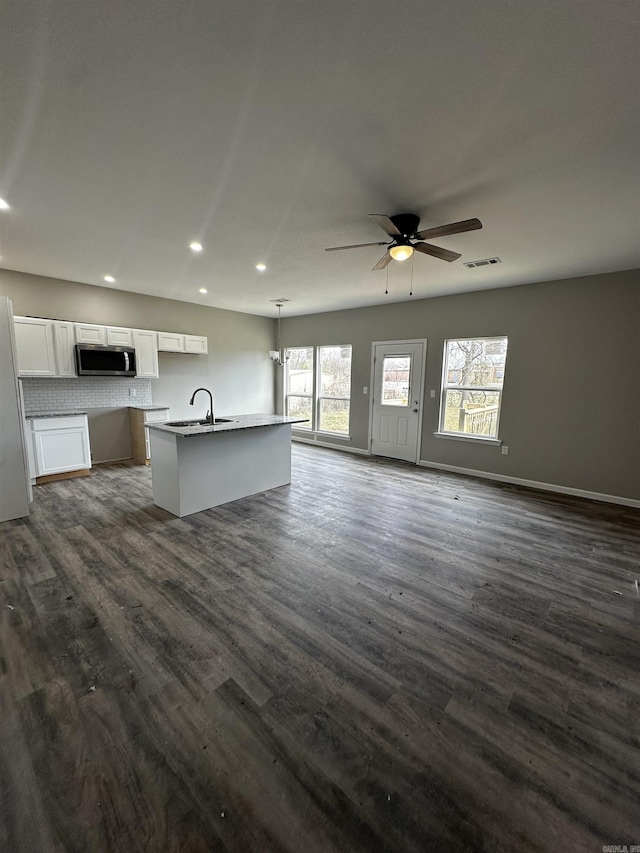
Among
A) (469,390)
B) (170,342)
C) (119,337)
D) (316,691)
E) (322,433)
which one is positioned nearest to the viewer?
(316,691)

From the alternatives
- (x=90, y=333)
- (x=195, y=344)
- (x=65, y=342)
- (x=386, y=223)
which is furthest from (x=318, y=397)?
(x=386, y=223)

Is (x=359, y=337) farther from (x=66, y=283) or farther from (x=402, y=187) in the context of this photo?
(x=66, y=283)

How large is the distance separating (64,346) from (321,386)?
4.39m

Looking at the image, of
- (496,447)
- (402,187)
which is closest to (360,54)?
Answer: (402,187)

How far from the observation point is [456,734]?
4.90 feet

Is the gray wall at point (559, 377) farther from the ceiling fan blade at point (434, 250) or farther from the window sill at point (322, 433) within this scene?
the ceiling fan blade at point (434, 250)

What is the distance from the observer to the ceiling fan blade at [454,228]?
7.50 feet

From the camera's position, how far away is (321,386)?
24.1 ft

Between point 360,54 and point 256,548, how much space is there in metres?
3.13

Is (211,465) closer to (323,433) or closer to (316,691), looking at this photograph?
(316,691)

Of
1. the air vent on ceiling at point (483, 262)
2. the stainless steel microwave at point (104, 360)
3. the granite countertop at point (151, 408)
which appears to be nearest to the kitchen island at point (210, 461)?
the granite countertop at point (151, 408)

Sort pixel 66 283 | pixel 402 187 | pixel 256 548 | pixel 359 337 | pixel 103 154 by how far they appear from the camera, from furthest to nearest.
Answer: pixel 359 337 < pixel 66 283 < pixel 256 548 < pixel 402 187 < pixel 103 154

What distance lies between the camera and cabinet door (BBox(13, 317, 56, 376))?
4.39 metres

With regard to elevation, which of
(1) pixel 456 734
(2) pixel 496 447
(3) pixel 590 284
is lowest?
(1) pixel 456 734
